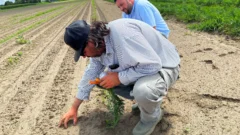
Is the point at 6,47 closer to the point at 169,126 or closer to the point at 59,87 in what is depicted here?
the point at 59,87

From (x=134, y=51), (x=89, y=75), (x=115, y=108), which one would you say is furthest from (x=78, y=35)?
(x=115, y=108)

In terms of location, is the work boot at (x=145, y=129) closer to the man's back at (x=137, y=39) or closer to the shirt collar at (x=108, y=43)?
→ the man's back at (x=137, y=39)

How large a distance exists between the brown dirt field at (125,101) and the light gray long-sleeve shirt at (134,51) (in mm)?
747

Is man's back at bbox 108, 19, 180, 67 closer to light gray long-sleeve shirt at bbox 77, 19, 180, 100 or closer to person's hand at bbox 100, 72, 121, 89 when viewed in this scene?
light gray long-sleeve shirt at bbox 77, 19, 180, 100

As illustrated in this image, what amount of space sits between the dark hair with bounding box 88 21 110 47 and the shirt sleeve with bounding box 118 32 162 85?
0.62 feet

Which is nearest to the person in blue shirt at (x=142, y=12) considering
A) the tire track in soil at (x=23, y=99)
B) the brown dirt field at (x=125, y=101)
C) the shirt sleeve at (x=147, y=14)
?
the shirt sleeve at (x=147, y=14)

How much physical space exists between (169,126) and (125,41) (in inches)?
44.4

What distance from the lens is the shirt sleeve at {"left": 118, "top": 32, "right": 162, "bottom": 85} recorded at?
2.20 metres

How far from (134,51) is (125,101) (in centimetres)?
137

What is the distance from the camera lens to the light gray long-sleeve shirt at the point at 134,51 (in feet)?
7.23

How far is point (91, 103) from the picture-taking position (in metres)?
3.42

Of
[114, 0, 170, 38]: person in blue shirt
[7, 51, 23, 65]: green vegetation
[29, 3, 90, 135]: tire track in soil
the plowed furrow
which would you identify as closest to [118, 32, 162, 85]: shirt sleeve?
[29, 3, 90, 135]: tire track in soil

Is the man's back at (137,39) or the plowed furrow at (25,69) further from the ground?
the man's back at (137,39)

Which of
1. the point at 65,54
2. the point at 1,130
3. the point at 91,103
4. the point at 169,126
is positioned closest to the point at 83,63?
the point at 65,54
